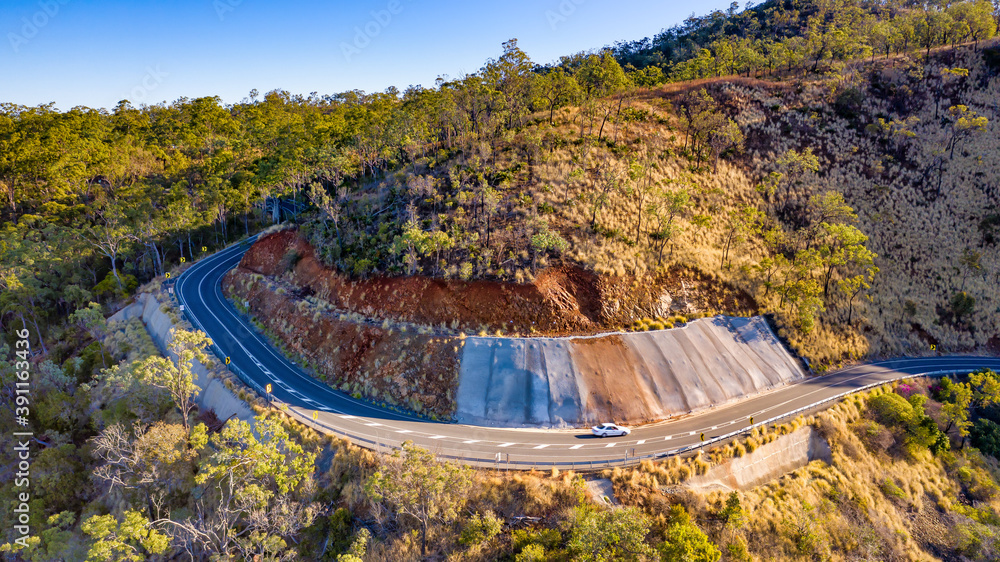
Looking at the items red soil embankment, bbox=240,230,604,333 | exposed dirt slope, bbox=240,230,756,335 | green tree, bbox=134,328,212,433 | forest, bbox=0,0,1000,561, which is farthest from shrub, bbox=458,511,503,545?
green tree, bbox=134,328,212,433

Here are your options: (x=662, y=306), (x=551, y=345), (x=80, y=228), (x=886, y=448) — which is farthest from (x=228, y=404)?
(x=886, y=448)

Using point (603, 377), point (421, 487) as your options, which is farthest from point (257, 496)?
point (603, 377)

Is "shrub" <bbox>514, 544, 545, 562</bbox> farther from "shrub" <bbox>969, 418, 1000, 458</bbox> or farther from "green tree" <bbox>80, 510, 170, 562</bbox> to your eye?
"shrub" <bbox>969, 418, 1000, 458</bbox>

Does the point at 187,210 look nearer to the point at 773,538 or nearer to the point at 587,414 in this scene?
the point at 587,414

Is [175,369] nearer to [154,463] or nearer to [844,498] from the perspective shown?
[154,463]

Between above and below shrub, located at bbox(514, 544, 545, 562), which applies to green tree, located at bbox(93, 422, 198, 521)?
above

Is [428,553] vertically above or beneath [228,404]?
beneath
